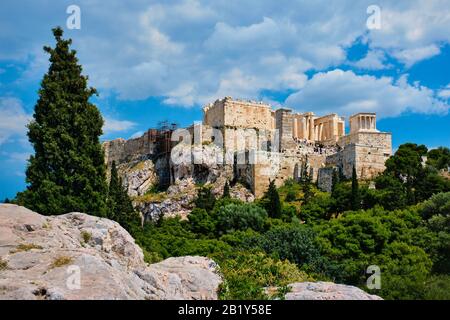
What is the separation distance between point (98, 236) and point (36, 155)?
30.1 feet

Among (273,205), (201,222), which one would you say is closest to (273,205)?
(273,205)

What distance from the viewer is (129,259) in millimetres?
14094

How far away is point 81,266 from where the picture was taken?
9484mm

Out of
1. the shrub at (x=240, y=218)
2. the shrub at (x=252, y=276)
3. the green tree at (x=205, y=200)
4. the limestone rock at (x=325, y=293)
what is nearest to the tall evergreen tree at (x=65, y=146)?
the shrub at (x=252, y=276)

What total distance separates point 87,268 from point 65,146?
43.7 feet

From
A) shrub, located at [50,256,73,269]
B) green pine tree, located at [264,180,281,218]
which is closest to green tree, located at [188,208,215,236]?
green pine tree, located at [264,180,281,218]

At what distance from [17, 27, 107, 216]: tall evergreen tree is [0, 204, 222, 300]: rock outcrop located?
6431 millimetres

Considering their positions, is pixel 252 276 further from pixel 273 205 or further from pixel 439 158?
pixel 439 158

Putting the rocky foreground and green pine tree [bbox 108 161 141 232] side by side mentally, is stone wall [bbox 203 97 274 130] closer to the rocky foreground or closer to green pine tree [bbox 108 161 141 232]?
green pine tree [bbox 108 161 141 232]

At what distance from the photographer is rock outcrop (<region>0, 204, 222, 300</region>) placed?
882 cm

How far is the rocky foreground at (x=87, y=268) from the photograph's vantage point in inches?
348

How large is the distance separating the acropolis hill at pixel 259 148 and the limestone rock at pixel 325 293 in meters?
30.5

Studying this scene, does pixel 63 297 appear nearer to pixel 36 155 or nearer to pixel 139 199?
pixel 36 155
